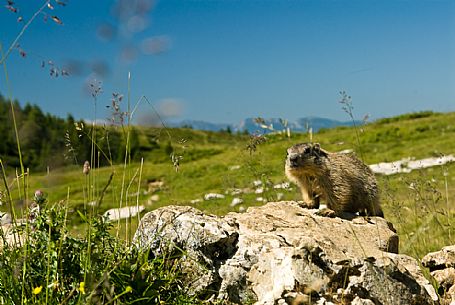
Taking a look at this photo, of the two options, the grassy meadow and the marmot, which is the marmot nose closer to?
the marmot

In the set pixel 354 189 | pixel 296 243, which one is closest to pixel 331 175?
pixel 354 189

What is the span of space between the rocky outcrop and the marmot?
119 centimetres

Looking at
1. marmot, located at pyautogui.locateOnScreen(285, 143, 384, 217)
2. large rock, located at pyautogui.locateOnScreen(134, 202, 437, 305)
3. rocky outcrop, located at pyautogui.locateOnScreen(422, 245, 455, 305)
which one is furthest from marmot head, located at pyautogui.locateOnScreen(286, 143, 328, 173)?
rocky outcrop, located at pyautogui.locateOnScreen(422, 245, 455, 305)

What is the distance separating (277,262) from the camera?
4406 millimetres

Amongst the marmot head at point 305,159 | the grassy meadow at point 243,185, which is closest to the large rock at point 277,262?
the grassy meadow at point 243,185

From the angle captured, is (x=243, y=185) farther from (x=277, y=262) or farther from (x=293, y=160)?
(x=277, y=262)

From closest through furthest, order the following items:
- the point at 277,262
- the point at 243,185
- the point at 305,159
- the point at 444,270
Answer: the point at 277,262 < the point at 444,270 < the point at 305,159 < the point at 243,185

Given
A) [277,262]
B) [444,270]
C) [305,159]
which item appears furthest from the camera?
[305,159]

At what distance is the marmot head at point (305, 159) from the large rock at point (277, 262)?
158cm

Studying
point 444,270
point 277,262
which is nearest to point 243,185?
point 444,270

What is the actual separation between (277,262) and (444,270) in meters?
2.11

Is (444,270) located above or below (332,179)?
below

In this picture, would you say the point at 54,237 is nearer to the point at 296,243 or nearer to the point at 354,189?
the point at 296,243

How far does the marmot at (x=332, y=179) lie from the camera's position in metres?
6.87
